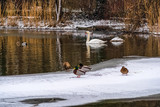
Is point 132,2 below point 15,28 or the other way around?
the other way around

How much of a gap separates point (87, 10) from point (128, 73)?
38463 millimetres

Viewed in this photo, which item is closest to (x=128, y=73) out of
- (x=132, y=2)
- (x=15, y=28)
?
(x=132, y=2)

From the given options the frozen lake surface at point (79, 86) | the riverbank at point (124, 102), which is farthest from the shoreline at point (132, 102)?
the frozen lake surface at point (79, 86)

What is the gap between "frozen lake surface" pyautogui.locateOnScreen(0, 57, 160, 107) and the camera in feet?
31.5

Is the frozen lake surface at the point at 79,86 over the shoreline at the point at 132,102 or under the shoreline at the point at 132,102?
over

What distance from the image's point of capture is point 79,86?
34.9 ft

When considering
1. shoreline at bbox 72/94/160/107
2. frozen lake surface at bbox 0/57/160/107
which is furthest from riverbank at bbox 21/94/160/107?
frozen lake surface at bbox 0/57/160/107

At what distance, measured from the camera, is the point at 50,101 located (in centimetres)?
924

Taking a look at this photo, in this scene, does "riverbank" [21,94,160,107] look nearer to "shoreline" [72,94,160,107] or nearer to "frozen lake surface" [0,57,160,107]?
"shoreline" [72,94,160,107]

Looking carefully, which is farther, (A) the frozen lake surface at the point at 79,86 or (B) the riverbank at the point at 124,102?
(A) the frozen lake surface at the point at 79,86

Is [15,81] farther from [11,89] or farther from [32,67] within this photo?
[32,67]

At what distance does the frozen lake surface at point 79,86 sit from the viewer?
9591 mm

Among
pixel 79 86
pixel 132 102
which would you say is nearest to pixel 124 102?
pixel 132 102

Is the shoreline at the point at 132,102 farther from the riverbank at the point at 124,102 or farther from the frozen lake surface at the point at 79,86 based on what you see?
the frozen lake surface at the point at 79,86
